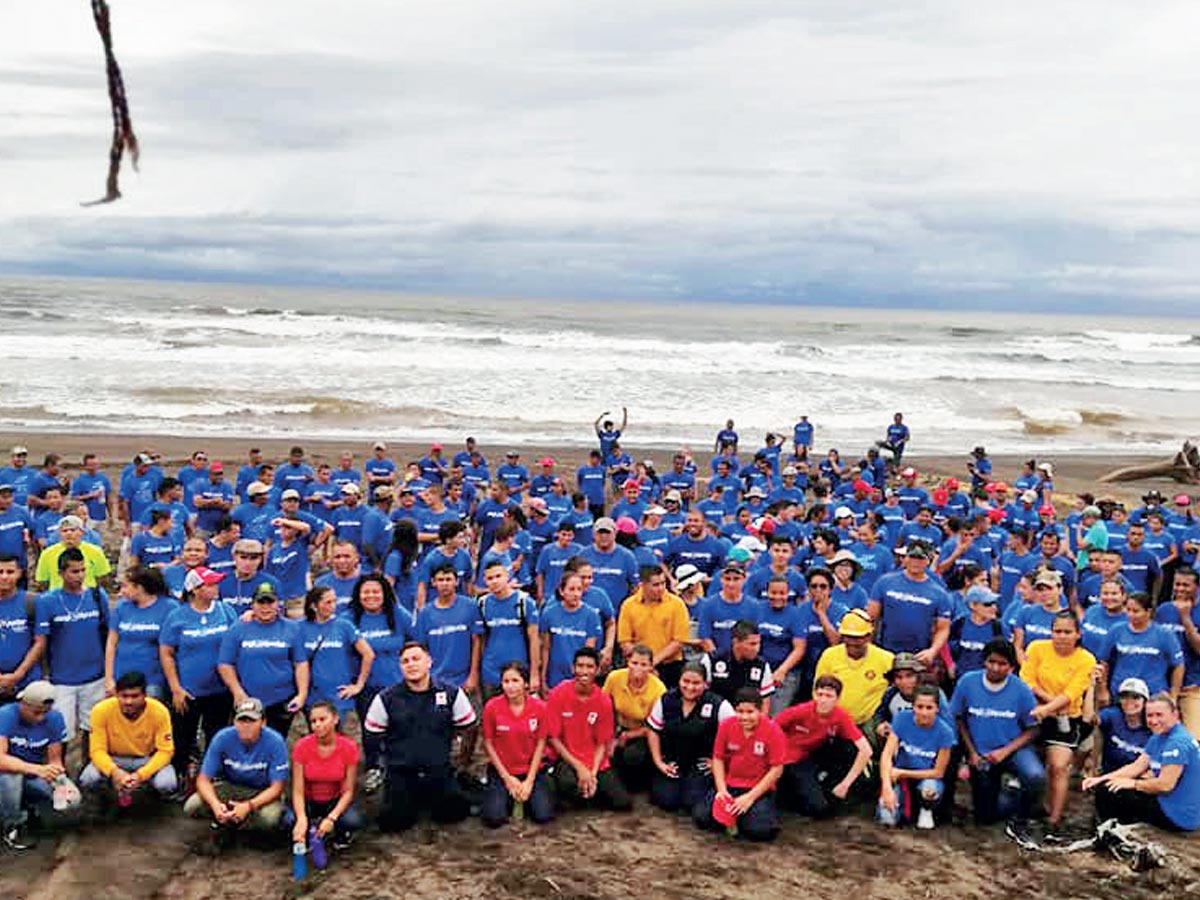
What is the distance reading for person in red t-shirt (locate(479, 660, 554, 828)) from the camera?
7480mm

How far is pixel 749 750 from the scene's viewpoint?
7449 mm

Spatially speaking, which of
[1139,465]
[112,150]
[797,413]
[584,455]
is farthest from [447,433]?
[112,150]

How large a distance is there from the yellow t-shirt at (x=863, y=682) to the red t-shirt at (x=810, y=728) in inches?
9.0

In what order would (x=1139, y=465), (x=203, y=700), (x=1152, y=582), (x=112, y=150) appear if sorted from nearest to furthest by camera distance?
(x=112, y=150) < (x=203, y=700) < (x=1152, y=582) < (x=1139, y=465)

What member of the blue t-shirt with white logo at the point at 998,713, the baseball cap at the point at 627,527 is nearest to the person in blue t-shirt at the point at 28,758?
the baseball cap at the point at 627,527

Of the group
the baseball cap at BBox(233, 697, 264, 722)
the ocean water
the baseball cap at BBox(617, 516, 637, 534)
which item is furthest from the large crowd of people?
the ocean water

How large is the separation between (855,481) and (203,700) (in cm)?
968

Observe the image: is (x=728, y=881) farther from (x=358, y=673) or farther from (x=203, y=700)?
(x=203, y=700)

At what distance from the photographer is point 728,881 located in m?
6.77

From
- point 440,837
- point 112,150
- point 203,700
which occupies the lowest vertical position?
point 440,837

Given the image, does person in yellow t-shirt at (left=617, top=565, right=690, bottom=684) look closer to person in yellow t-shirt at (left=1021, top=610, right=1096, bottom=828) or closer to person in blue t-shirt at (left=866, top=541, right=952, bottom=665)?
person in blue t-shirt at (left=866, top=541, right=952, bottom=665)

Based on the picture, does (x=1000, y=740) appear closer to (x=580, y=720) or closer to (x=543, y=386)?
(x=580, y=720)

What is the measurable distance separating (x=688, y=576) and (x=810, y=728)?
8.88 feet

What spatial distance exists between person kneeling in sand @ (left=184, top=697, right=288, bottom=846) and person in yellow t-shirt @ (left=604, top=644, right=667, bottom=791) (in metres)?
2.33
